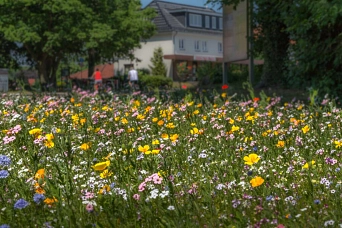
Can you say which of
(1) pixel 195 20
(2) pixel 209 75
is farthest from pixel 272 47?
(1) pixel 195 20

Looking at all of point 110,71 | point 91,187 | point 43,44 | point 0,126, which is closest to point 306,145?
point 91,187

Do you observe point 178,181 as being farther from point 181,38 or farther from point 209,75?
point 181,38

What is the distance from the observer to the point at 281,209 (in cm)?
399

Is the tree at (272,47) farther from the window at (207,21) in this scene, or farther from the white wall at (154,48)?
the window at (207,21)

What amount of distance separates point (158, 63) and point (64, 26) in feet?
121

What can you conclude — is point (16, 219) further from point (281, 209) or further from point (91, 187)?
point (281, 209)

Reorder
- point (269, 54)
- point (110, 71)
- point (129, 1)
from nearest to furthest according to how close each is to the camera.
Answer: point (269, 54) → point (129, 1) → point (110, 71)

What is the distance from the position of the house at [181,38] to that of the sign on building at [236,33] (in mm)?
56522

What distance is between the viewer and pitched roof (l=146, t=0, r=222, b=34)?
84.5m

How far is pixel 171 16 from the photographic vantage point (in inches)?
3457

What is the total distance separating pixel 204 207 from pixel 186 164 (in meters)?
1.82

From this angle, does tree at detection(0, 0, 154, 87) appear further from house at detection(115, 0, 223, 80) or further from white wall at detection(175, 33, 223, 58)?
white wall at detection(175, 33, 223, 58)

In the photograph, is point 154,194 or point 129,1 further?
point 129,1

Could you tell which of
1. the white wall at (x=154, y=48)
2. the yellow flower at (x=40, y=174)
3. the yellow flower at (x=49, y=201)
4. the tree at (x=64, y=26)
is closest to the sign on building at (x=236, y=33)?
the yellow flower at (x=40, y=174)
